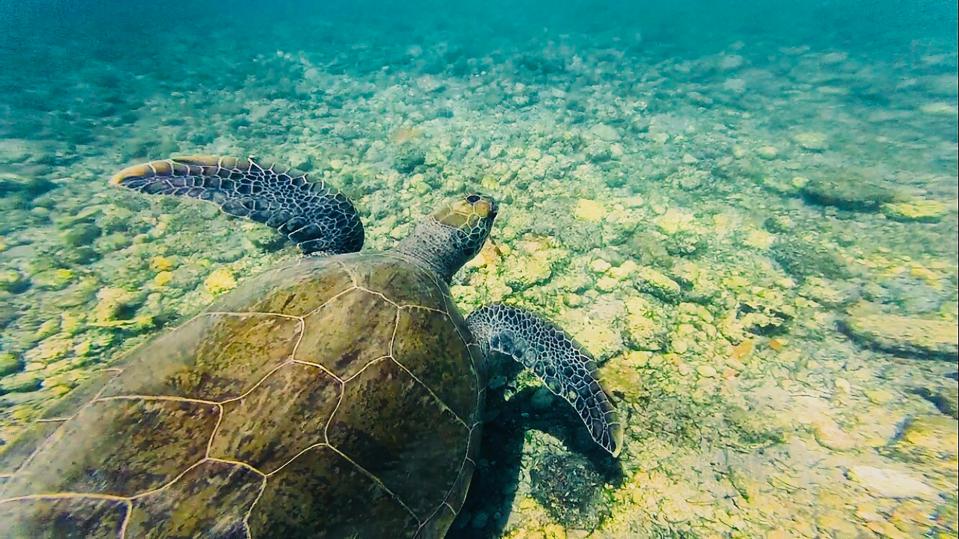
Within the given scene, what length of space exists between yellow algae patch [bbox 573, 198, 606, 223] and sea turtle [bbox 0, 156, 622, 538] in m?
2.05

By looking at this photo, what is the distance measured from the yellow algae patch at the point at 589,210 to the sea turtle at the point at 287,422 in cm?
205

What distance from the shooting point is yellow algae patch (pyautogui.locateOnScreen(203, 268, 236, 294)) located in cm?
302

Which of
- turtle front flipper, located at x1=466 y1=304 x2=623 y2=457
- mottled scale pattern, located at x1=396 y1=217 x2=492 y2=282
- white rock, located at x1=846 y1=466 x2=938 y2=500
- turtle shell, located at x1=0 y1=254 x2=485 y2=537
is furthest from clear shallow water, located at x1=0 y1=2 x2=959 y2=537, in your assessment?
turtle shell, located at x1=0 y1=254 x2=485 y2=537

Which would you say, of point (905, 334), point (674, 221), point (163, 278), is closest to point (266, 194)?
point (163, 278)

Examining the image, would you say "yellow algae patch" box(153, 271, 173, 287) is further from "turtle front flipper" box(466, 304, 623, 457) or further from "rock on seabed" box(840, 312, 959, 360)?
"rock on seabed" box(840, 312, 959, 360)

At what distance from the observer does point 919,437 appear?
219 centimetres

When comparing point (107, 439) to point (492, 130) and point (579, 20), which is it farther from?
point (579, 20)

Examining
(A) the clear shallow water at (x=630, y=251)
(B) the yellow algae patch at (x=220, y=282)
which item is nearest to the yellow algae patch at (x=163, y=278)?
(A) the clear shallow water at (x=630, y=251)

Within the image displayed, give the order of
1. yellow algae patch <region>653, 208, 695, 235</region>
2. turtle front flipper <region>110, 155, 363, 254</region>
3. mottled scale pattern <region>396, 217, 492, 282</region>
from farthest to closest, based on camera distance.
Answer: yellow algae patch <region>653, 208, 695, 235</region> < mottled scale pattern <region>396, 217, 492, 282</region> < turtle front flipper <region>110, 155, 363, 254</region>

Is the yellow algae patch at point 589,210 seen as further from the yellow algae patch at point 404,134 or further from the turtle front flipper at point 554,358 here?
the yellow algae patch at point 404,134

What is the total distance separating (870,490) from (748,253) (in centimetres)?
210

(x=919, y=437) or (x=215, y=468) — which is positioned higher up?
(x=919, y=437)

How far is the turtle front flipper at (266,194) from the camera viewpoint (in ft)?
8.35

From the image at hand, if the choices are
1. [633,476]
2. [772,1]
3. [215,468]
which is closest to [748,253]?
[633,476]
